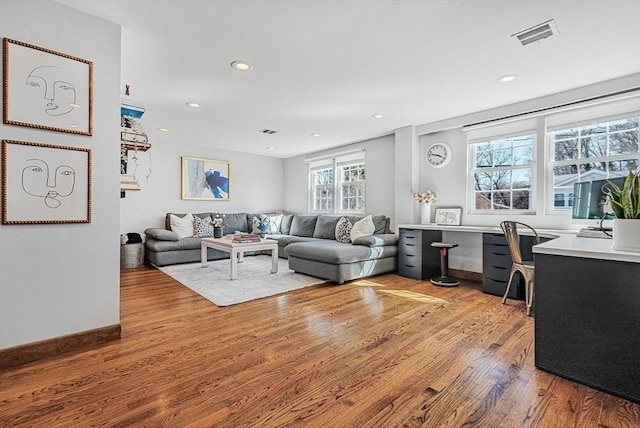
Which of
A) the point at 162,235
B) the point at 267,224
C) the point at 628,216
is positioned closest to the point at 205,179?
the point at 267,224

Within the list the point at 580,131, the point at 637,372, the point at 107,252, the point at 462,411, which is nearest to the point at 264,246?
the point at 107,252

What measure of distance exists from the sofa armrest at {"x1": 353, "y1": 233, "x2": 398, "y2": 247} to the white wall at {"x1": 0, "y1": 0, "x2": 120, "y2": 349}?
3.04 m

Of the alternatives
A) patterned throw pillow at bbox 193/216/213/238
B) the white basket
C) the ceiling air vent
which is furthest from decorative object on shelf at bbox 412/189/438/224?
the white basket

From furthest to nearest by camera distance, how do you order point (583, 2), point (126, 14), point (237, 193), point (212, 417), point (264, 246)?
point (237, 193) < point (264, 246) < point (126, 14) < point (583, 2) < point (212, 417)

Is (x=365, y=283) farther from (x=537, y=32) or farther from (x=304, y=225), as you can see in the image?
(x=537, y=32)

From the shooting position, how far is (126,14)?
2105 mm

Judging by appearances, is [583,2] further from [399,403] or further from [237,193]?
[237,193]

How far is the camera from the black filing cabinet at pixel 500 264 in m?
3.39

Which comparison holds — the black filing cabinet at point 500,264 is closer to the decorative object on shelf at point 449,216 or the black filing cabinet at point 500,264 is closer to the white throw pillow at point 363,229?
the decorative object on shelf at point 449,216

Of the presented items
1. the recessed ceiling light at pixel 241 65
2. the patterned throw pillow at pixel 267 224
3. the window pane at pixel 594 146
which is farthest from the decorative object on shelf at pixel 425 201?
the patterned throw pillow at pixel 267 224

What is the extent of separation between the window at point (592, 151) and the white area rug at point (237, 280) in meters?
3.23

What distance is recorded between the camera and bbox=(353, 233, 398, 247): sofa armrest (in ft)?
14.4

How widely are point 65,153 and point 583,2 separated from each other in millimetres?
3592

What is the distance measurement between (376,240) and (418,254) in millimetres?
635
